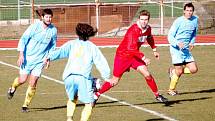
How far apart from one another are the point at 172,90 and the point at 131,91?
1073mm

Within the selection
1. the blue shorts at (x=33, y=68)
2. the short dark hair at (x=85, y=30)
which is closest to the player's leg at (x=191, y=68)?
the blue shorts at (x=33, y=68)

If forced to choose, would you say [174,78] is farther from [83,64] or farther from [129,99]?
[83,64]

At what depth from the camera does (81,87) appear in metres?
8.92

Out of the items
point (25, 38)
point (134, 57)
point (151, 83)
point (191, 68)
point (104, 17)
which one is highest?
point (104, 17)

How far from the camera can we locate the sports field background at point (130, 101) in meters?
10.7

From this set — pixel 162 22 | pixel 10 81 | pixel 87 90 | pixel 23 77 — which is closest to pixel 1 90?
pixel 10 81

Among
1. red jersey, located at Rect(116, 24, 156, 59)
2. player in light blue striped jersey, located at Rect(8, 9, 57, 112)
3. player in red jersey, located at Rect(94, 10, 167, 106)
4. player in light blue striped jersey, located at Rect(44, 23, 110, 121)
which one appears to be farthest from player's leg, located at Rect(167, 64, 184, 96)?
player in light blue striped jersey, located at Rect(44, 23, 110, 121)

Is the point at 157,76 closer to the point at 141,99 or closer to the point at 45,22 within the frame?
the point at 141,99

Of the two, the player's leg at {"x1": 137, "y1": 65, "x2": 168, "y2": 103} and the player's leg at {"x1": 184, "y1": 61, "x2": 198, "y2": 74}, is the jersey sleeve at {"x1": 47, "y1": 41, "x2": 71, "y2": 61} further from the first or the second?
the player's leg at {"x1": 184, "y1": 61, "x2": 198, "y2": 74}

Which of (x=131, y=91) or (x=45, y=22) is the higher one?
(x=45, y=22)

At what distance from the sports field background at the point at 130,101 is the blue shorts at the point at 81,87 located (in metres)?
1.54

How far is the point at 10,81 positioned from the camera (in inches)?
636

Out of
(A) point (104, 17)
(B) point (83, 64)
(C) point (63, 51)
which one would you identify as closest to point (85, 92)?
(B) point (83, 64)

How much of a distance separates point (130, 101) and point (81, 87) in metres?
3.74
